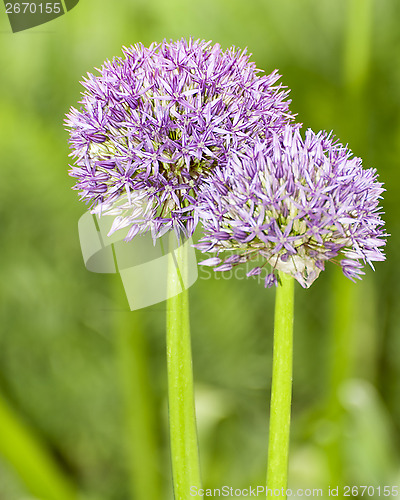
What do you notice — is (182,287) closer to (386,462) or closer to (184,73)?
(184,73)

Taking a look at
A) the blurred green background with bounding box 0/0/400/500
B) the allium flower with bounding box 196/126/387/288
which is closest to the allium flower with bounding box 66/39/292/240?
the allium flower with bounding box 196/126/387/288

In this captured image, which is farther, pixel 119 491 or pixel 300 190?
pixel 119 491

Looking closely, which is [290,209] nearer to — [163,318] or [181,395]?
[181,395]

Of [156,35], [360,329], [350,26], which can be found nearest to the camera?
[350,26]

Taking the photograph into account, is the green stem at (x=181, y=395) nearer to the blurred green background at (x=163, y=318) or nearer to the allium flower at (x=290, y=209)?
the allium flower at (x=290, y=209)

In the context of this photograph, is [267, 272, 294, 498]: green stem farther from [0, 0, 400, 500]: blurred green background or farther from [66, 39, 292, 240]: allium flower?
[0, 0, 400, 500]: blurred green background

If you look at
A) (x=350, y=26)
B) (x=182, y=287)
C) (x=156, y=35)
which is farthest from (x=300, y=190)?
(x=156, y=35)
